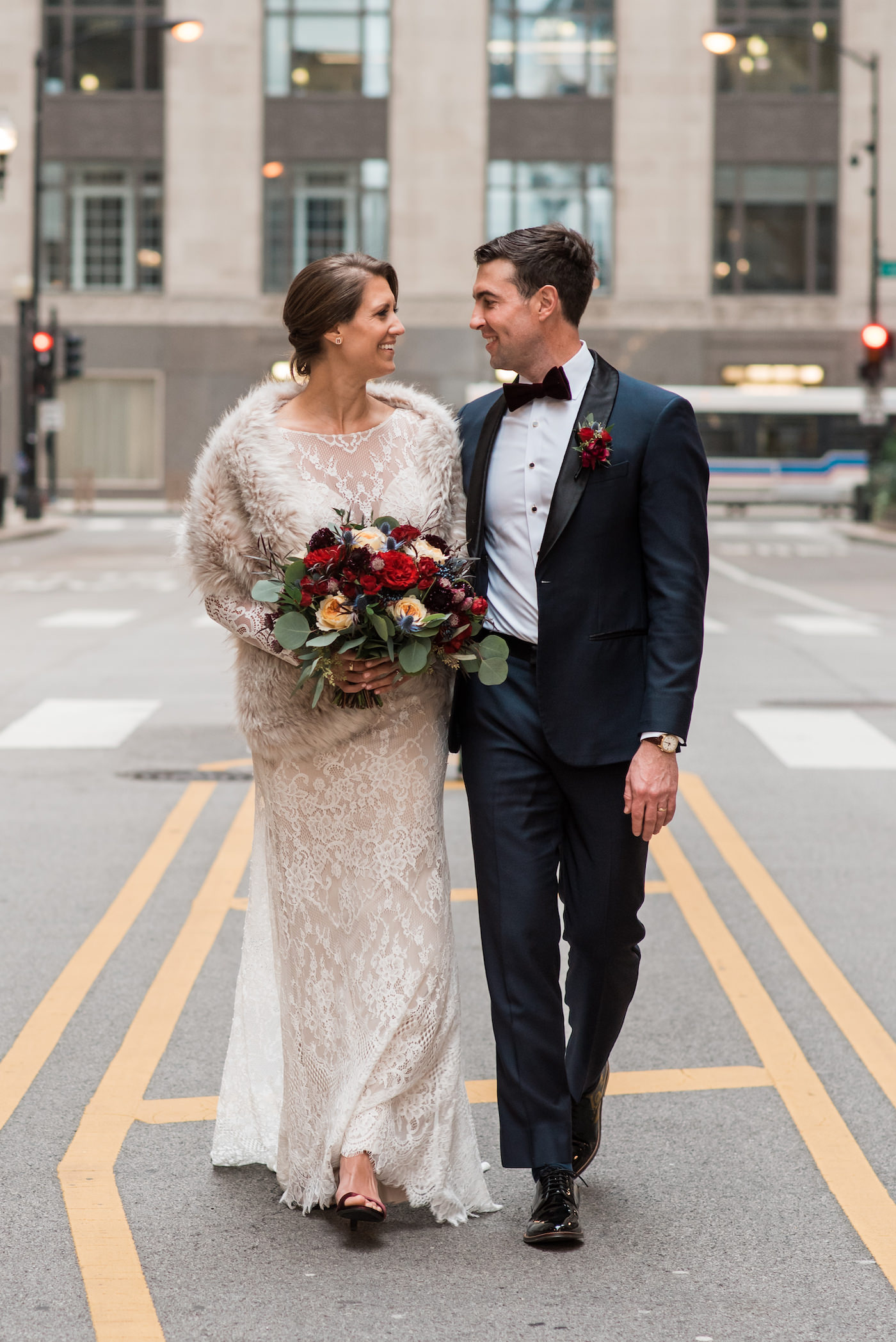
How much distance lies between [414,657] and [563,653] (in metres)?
0.36

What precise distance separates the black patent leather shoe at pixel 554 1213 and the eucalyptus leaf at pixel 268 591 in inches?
52.7

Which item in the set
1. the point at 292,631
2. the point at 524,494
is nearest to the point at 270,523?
the point at 292,631

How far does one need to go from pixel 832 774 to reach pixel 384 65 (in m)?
46.6

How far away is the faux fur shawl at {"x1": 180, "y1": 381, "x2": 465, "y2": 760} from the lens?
12.9 ft

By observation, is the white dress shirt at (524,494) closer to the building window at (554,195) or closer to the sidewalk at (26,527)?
the sidewalk at (26,527)

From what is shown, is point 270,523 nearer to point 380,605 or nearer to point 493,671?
point 380,605

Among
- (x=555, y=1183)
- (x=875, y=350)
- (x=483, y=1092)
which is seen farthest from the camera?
(x=875, y=350)

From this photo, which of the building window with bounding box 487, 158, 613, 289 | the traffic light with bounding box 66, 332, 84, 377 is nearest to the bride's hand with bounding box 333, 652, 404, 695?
the traffic light with bounding box 66, 332, 84, 377

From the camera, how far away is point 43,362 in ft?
128

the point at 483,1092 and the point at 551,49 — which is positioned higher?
the point at 551,49

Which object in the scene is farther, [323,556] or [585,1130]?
[585,1130]

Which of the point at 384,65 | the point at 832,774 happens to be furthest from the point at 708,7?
the point at 832,774

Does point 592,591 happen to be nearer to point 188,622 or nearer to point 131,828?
point 131,828

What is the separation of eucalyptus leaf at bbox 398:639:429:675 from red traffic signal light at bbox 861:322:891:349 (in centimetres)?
3269
